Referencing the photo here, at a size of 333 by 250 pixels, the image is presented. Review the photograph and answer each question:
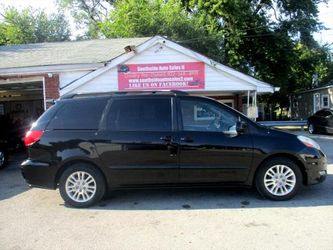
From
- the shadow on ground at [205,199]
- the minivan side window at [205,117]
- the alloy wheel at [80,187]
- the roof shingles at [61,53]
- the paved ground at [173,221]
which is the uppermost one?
the roof shingles at [61,53]

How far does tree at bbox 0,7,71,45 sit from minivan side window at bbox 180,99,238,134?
31.8 metres

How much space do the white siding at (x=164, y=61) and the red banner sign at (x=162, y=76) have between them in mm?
122

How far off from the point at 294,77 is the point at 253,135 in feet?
97.3

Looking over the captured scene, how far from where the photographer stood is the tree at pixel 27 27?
3575 cm

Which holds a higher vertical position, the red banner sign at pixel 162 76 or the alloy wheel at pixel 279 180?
the red banner sign at pixel 162 76

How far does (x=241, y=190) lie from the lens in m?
7.48

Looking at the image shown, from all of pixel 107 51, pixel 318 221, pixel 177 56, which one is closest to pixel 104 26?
pixel 107 51

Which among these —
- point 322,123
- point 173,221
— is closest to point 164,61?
point 173,221

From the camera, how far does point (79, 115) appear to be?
6859 mm

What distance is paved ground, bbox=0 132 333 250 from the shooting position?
16.5ft

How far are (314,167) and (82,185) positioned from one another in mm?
3786

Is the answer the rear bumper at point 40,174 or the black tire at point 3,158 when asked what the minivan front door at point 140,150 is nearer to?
the rear bumper at point 40,174

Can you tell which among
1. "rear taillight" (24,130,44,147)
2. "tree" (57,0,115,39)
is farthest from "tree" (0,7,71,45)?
"rear taillight" (24,130,44,147)

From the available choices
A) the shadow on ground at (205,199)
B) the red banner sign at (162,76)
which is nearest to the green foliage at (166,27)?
the red banner sign at (162,76)
